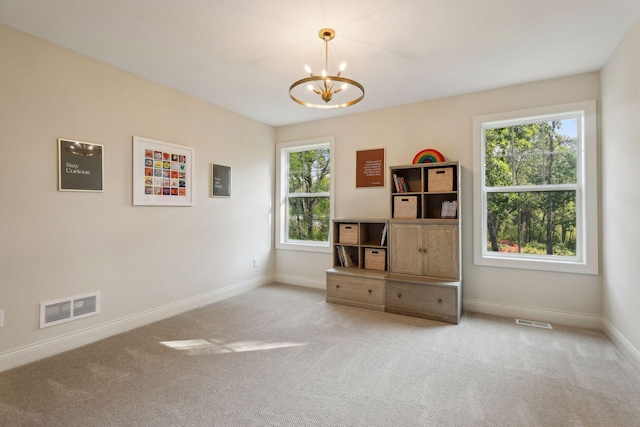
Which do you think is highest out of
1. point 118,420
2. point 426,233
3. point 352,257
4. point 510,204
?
point 510,204

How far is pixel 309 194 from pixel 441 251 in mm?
2209

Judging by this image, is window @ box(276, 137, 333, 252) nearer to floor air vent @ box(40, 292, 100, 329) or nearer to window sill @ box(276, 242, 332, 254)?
window sill @ box(276, 242, 332, 254)

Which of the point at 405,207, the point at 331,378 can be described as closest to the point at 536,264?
the point at 405,207

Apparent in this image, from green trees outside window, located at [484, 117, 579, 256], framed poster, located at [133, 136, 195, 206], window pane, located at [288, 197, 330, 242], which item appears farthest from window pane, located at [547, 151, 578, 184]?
framed poster, located at [133, 136, 195, 206]

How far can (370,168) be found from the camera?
4352mm

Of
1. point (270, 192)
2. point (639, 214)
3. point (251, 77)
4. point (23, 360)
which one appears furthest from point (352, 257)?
point (23, 360)

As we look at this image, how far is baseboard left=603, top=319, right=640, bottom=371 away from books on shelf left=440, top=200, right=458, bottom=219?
166 centimetres

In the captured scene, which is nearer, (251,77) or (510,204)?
(251,77)

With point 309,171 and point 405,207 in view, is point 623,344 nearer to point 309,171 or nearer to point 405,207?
point 405,207

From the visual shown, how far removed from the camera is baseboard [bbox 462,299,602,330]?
313 cm

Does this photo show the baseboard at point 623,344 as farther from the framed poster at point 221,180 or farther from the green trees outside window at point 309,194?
the framed poster at point 221,180

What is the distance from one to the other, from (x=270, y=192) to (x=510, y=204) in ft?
11.0

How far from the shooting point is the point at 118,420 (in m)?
1.78

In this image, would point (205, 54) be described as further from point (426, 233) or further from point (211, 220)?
point (426, 233)
